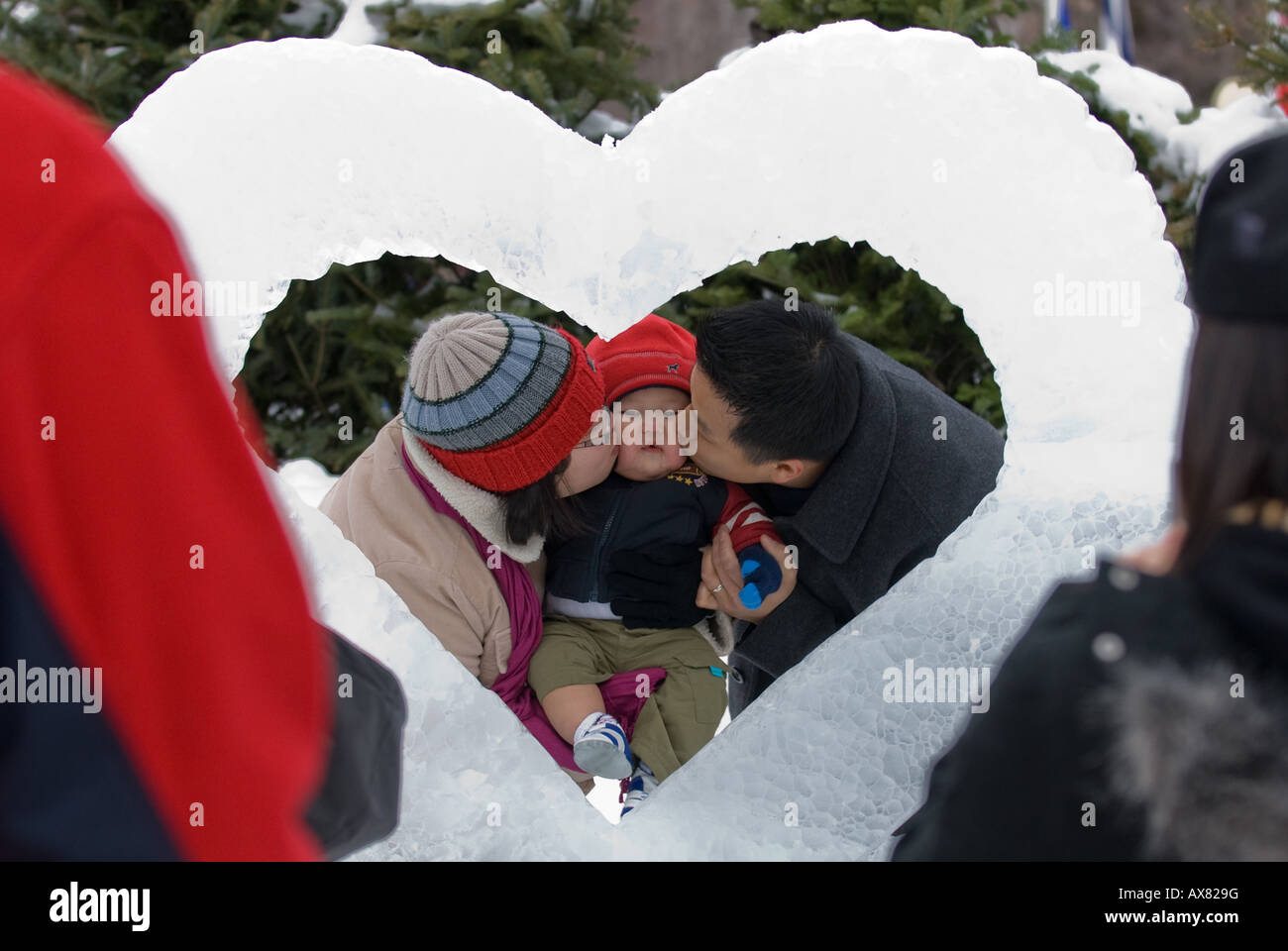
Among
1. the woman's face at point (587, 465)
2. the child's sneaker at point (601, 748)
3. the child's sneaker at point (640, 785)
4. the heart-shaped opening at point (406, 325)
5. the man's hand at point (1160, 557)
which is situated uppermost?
the heart-shaped opening at point (406, 325)

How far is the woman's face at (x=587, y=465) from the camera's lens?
2.03 metres

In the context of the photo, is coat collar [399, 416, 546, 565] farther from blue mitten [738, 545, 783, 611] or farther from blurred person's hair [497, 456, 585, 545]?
blue mitten [738, 545, 783, 611]

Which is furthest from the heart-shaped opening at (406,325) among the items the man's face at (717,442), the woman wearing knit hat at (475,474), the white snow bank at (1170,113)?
the woman wearing knit hat at (475,474)

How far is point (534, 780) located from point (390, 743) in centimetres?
69

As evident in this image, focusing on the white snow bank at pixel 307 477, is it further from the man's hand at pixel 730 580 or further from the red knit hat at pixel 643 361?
the man's hand at pixel 730 580

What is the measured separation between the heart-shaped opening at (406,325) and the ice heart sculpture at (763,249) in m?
1.84

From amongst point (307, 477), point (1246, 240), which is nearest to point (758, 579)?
point (1246, 240)

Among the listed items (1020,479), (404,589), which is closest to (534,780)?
(404,589)

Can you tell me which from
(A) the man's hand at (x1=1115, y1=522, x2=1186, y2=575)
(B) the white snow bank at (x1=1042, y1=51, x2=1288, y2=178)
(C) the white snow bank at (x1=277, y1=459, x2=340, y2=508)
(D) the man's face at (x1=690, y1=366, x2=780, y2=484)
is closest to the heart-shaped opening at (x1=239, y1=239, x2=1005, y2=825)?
(C) the white snow bank at (x1=277, y1=459, x2=340, y2=508)

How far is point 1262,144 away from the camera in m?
0.85

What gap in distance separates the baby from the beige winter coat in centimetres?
17

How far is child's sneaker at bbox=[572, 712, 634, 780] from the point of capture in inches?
78.7

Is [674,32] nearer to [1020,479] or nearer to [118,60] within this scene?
[118,60]

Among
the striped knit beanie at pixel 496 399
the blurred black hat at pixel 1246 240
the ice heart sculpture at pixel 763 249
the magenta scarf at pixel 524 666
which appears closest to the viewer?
the blurred black hat at pixel 1246 240
